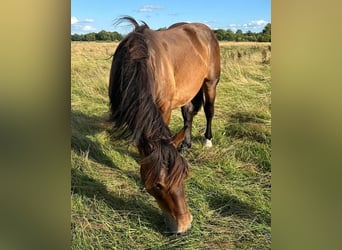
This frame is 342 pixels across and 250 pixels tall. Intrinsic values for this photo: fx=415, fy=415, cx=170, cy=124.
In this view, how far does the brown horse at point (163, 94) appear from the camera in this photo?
107 cm

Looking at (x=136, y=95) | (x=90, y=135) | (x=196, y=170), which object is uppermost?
(x=136, y=95)

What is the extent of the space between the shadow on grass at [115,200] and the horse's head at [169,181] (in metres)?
0.05

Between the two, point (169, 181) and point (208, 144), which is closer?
point (169, 181)

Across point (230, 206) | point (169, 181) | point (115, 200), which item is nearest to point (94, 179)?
A: point (115, 200)

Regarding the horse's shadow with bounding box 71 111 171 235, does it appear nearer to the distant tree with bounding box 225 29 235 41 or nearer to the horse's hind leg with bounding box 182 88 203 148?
the horse's hind leg with bounding box 182 88 203 148

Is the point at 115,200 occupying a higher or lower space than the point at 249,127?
lower

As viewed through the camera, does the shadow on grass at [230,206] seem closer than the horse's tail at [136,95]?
No

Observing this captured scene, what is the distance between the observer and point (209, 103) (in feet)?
3.99

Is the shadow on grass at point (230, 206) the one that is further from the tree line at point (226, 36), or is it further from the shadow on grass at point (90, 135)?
the tree line at point (226, 36)

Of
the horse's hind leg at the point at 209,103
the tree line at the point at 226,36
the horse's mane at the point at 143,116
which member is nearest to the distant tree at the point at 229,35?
the tree line at the point at 226,36

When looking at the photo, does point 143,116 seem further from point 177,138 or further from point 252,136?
point 252,136

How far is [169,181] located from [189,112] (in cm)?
26
